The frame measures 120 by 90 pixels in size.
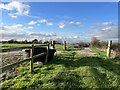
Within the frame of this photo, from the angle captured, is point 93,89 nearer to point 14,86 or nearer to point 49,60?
point 14,86

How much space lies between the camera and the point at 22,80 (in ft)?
19.7

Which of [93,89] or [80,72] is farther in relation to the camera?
[80,72]

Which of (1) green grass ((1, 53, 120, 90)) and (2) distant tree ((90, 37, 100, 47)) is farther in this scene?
(2) distant tree ((90, 37, 100, 47))

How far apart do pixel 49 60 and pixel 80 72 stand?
3.08 m

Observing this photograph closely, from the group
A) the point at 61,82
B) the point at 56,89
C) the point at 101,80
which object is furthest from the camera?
the point at 101,80

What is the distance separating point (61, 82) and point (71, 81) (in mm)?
335

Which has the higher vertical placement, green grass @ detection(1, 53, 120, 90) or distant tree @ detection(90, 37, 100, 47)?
distant tree @ detection(90, 37, 100, 47)

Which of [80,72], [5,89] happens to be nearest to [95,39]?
[80,72]

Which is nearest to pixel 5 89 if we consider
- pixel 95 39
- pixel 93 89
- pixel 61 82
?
pixel 61 82

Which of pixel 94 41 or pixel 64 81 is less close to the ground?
pixel 94 41

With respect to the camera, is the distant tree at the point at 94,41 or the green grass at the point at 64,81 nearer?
the green grass at the point at 64,81

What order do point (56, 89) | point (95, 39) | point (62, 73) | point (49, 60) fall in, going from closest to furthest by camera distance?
1. point (56, 89)
2. point (62, 73)
3. point (49, 60)
4. point (95, 39)

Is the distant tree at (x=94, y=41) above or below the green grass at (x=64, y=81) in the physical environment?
above

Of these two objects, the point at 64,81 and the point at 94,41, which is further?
the point at 94,41
